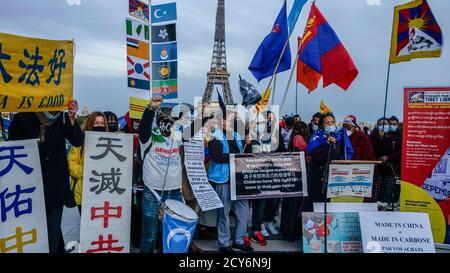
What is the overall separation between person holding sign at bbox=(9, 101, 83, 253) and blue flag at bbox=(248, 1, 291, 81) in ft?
12.0

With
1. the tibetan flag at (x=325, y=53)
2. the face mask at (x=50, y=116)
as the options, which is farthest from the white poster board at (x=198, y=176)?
the tibetan flag at (x=325, y=53)

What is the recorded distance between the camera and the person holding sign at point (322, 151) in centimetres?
556

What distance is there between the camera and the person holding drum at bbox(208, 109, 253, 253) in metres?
5.36

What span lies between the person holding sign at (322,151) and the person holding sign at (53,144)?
329cm

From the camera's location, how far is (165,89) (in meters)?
6.76

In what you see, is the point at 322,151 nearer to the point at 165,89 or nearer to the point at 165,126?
the point at 165,126

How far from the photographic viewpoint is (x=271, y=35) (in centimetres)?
695

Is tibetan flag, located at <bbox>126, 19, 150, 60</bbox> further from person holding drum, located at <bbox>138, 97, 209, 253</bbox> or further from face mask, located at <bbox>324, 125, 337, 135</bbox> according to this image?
face mask, located at <bbox>324, 125, 337, 135</bbox>

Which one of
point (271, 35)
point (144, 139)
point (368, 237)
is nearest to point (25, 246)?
point (144, 139)

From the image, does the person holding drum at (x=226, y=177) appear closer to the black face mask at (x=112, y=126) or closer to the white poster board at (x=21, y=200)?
the black face mask at (x=112, y=126)

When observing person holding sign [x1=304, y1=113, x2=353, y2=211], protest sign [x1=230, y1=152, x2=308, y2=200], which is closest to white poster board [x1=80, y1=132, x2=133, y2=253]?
protest sign [x1=230, y1=152, x2=308, y2=200]

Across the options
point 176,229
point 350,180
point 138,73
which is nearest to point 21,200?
point 176,229

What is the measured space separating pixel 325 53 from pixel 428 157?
7.71ft
